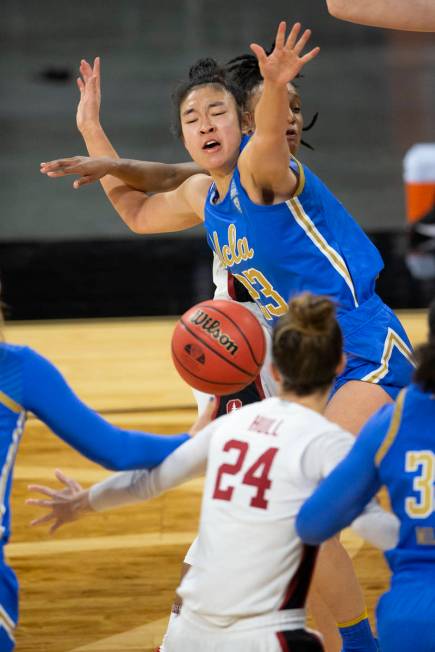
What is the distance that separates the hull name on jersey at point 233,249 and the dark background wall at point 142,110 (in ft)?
17.1

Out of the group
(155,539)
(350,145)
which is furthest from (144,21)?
(155,539)

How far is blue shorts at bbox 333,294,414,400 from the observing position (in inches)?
158

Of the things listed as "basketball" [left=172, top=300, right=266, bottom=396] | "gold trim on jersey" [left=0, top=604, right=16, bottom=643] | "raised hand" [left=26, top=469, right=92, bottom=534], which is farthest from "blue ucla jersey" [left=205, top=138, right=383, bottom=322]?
"gold trim on jersey" [left=0, top=604, right=16, bottom=643]

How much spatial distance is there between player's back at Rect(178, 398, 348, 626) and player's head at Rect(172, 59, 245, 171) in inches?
59.1

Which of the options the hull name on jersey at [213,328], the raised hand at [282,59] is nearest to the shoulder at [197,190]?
the raised hand at [282,59]

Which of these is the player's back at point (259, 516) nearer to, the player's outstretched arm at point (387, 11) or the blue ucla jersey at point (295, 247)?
the player's outstretched arm at point (387, 11)

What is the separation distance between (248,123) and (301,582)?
6.67 feet

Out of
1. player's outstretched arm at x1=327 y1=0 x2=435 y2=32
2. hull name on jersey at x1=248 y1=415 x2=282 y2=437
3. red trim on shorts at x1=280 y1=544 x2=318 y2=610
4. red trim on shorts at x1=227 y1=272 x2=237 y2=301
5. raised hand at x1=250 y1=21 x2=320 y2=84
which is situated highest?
player's outstretched arm at x1=327 y1=0 x2=435 y2=32

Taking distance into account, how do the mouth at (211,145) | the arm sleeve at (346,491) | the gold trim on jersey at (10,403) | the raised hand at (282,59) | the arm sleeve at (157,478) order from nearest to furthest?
1. the arm sleeve at (346,491)
2. the gold trim on jersey at (10,403)
3. the arm sleeve at (157,478)
4. the raised hand at (282,59)
5. the mouth at (211,145)

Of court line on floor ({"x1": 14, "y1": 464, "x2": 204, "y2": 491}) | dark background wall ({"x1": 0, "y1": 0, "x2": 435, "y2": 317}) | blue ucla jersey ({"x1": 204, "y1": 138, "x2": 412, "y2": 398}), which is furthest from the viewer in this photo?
dark background wall ({"x1": 0, "y1": 0, "x2": 435, "y2": 317})

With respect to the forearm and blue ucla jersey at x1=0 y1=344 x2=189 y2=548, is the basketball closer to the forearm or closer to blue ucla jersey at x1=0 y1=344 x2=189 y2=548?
blue ucla jersey at x1=0 y1=344 x2=189 y2=548

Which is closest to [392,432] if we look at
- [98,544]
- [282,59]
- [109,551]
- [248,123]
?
[282,59]

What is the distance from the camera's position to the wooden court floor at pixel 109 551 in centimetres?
463

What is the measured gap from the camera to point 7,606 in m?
2.85
